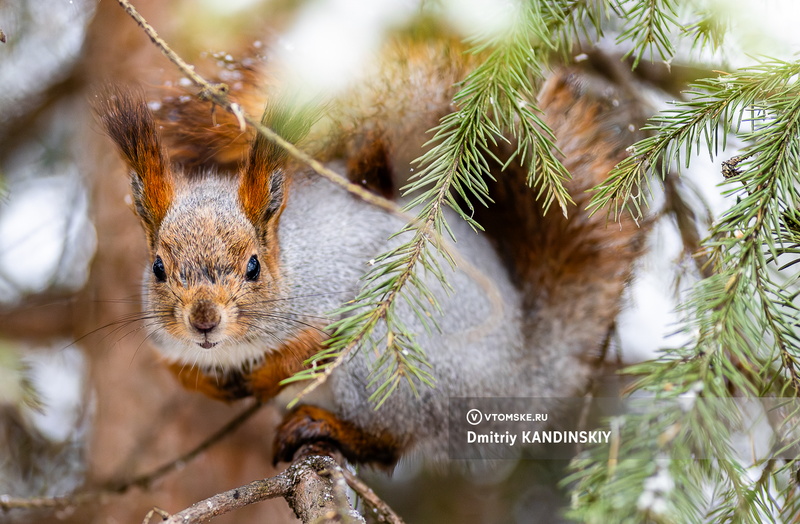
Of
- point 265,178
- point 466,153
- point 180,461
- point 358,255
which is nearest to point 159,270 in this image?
point 265,178

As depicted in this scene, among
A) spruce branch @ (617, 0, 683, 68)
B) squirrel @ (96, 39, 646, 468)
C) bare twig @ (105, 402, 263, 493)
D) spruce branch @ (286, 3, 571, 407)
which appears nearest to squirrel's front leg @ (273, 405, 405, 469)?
squirrel @ (96, 39, 646, 468)

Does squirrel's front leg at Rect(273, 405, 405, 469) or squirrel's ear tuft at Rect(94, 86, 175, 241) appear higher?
squirrel's ear tuft at Rect(94, 86, 175, 241)

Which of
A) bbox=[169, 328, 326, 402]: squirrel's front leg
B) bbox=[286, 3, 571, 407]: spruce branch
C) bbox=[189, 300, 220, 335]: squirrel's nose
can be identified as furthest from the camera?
bbox=[169, 328, 326, 402]: squirrel's front leg

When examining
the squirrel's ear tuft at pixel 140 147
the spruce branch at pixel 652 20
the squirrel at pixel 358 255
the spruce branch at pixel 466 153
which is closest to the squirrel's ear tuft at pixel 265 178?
the squirrel at pixel 358 255

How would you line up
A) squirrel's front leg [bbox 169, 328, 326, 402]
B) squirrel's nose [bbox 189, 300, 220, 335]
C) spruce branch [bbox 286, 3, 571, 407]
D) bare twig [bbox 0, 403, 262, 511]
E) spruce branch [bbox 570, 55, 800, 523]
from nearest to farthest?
1. spruce branch [bbox 570, 55, 800, 523]
2. spruce branch [bbox 286, 3, 571, 407]
3. squirrel's nose [bbox 189, 300, 220, 335]
4. squirrel's front leg [bbox 169, 328, 326, 402]
5. bare twig [bbox 0, 403, 262, 511]

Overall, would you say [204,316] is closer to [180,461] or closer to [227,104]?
[227,104]

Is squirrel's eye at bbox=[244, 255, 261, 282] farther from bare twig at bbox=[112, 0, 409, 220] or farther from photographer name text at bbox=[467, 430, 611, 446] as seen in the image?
photographer name text at bbox=[467, 430, 611, 446]

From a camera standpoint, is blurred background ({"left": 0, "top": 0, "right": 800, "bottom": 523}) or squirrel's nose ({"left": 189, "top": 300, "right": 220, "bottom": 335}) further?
blurred background ({"left": 0, "top": 0, "right": 800, "bottom": 523})
